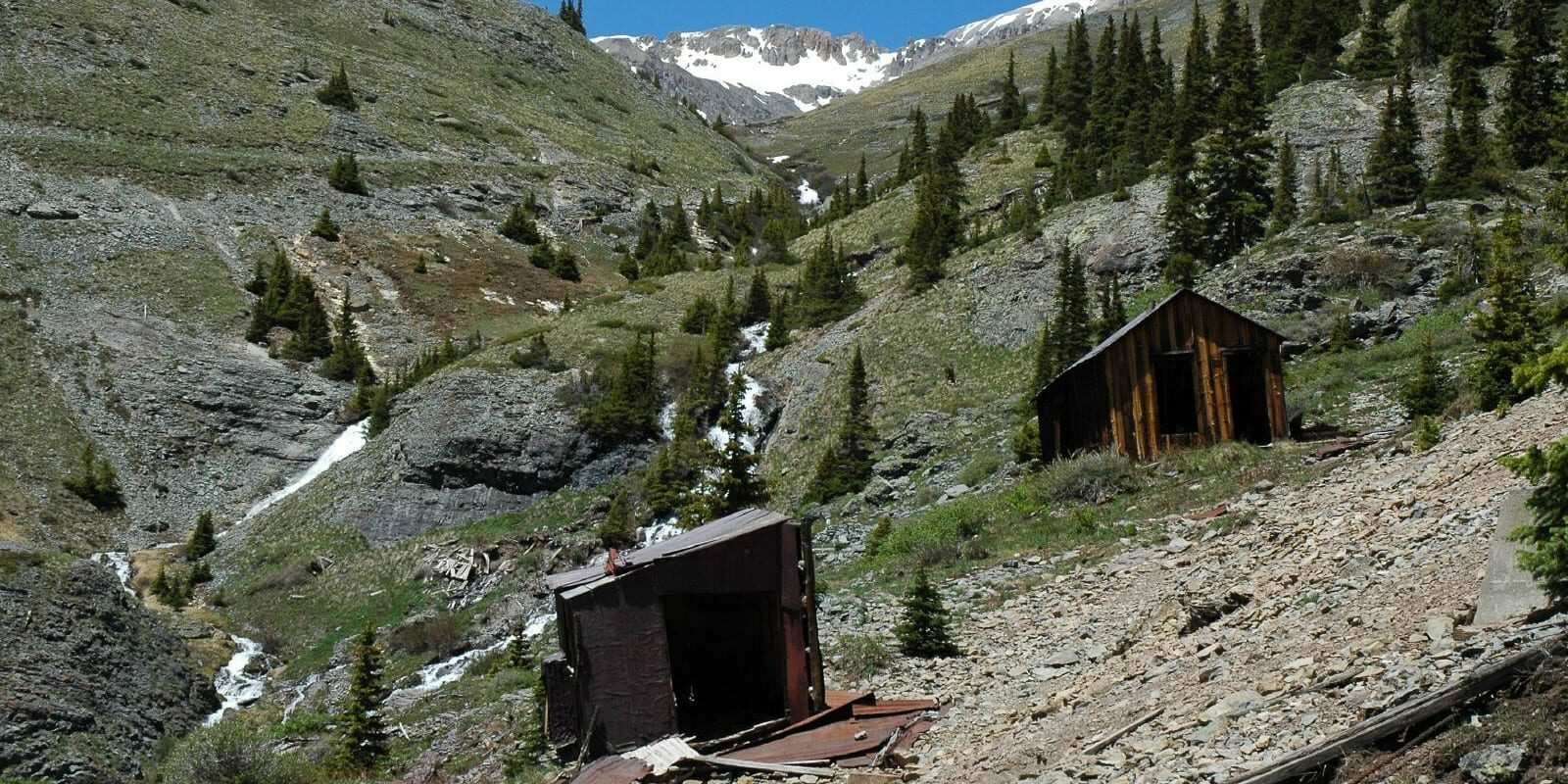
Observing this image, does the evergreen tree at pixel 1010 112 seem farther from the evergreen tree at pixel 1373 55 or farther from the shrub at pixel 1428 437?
the shrub at pixel 1428 437

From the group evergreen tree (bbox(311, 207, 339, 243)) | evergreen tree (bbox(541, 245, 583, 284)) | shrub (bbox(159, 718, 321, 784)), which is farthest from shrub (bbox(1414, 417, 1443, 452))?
evergreen tree (bbox(311, 207, 339, 243))

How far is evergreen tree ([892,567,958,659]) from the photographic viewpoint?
54.1 ft

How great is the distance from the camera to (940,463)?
3681cm

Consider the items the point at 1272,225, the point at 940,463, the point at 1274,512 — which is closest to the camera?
the point at 1274,512

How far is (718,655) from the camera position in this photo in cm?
1588

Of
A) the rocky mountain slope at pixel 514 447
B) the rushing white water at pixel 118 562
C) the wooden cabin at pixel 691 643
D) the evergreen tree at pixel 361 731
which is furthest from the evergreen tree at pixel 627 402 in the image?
the wooden cabin at pixel 691 643

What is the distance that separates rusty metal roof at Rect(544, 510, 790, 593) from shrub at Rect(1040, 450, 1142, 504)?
11.3 m

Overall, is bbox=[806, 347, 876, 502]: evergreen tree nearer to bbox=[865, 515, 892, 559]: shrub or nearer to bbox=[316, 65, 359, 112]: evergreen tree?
bbox=[865, 515, 892, 559]: shrub

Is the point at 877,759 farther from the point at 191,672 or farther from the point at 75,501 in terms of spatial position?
the point at 75,501

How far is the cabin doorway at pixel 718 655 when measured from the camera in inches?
598

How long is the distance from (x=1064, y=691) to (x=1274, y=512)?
7750mm

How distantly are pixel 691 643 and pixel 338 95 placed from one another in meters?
101

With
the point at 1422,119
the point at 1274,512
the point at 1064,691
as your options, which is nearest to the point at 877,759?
the point at 1064,691

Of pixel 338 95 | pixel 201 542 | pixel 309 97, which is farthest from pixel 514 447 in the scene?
pixel 309 97
